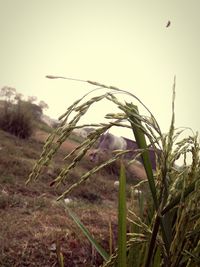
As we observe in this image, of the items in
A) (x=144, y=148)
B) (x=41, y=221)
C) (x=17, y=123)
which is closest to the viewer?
(x=144, y=148)

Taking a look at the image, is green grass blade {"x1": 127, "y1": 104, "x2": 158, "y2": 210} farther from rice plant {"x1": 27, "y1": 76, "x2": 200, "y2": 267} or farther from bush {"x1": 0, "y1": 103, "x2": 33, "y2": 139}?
bush {"x1": 0, "y1": 103, "x2": 33, "y2": 139}

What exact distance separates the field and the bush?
306cm

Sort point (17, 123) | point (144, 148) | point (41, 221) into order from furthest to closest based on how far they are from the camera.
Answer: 1. point (17, 123)
2. point (41, 221)
3. point (144, 148)

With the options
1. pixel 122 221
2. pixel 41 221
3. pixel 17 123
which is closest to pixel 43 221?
pixel 41 221

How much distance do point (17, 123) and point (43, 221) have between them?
7.33 metres

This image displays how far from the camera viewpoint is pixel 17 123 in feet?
34.9

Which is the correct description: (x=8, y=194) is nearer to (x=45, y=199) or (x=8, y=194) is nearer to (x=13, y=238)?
(x=45, y=199)

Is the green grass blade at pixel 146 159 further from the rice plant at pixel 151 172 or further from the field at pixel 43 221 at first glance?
the field at pixel 43 221

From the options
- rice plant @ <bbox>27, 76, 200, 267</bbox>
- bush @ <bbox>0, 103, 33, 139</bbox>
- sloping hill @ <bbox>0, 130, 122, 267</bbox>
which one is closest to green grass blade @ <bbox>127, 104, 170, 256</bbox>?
rice plant @ <bbox>27, 76, 200, 267</bbox>

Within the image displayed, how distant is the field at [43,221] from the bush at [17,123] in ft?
10.0

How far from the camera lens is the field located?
277 cm

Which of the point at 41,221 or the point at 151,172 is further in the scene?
the point at 41,221

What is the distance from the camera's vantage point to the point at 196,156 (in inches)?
28.9

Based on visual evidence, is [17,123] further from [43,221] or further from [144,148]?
[144,148]
